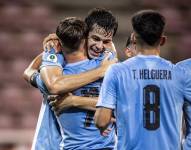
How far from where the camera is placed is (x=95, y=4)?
9.08 metres

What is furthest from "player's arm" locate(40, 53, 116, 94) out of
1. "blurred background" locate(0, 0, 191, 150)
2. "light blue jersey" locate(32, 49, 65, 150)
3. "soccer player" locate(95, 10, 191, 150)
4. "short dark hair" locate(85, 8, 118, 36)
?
"blurred background" locate(0, 0, 191, 150)

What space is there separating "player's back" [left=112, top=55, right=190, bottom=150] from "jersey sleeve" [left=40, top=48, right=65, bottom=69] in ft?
1.94

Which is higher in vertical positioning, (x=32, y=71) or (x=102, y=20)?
(x=102, y=20)

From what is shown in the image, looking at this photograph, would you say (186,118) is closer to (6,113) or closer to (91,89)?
(91,89)

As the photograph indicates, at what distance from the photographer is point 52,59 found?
11.5ft

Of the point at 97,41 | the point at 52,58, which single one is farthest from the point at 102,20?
the point at 52,58

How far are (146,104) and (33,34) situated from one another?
596 centimetres

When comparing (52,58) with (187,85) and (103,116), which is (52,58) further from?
(187,85)

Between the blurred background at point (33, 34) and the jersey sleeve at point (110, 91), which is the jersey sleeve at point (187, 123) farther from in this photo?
the blurred background at point (33, 34)

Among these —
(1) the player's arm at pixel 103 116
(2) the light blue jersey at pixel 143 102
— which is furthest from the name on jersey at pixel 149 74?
(1) the player's arm at pixel 103 116

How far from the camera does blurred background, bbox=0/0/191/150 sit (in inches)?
320

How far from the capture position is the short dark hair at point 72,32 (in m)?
3.42

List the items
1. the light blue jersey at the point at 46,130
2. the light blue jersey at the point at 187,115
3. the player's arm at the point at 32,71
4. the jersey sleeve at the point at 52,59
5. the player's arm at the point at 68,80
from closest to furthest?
the light blue jersey at the point at 187,115, the player's arm at the point at 68,80, the jersey sleeve at the point at 52,59, the light blue jersey at the point at 46,130, the player's arm at the point at 32,71

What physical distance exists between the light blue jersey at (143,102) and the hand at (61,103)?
45cm
